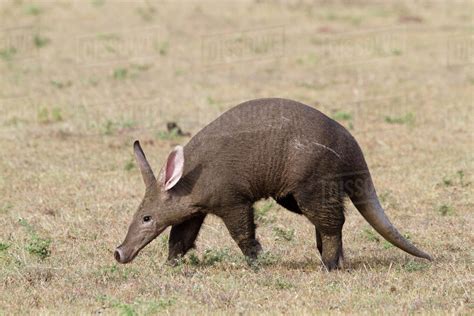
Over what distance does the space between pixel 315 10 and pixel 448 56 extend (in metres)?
5.11

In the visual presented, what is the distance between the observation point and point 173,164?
Answer: 23.6ft

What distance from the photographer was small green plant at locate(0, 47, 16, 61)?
1866cm

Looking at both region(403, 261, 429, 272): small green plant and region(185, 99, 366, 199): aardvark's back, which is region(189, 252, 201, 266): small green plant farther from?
region(403, 261, 429, 272): small green plant

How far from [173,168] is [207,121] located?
6959 mm

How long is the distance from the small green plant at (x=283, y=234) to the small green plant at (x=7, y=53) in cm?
1127

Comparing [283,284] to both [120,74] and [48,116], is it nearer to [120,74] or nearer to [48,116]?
[48,116]

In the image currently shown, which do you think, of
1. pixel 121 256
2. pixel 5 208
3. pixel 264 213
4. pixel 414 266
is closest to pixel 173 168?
pixel 121 256

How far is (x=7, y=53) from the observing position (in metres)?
18.9

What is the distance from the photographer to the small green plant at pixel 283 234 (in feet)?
27.5

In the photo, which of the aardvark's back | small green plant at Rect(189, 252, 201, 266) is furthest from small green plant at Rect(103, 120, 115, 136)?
the aardvark's back

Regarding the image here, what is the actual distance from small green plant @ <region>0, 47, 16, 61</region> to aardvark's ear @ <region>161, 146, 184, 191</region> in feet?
39.6

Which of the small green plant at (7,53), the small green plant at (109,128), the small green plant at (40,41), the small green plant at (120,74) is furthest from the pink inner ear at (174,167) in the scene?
the small green plant at (40,41)

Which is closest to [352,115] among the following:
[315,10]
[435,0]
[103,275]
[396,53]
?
[396,53]

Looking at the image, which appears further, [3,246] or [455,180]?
[455,180]
